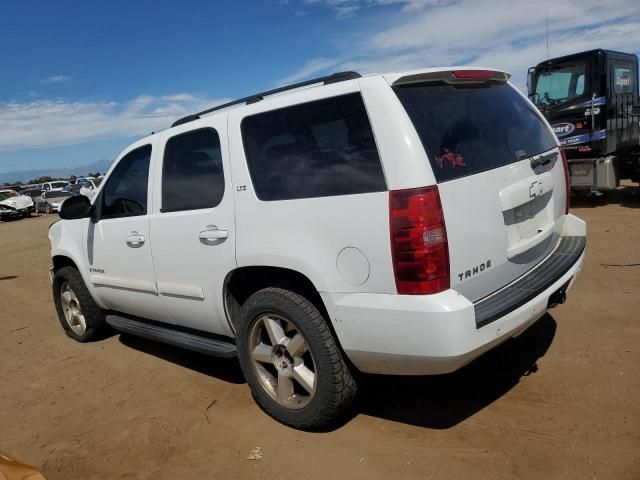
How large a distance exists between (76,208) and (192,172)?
5.08ft

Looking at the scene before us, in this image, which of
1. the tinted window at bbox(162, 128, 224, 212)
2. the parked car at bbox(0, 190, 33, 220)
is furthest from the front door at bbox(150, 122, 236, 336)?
the parked car at bbox(0, 190, 33, 220)

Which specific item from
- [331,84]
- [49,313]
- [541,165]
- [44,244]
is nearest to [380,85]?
[331,84]

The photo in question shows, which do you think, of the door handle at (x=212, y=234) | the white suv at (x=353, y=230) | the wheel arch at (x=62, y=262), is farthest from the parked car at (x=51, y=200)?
the door handle at (x=212, y=234)

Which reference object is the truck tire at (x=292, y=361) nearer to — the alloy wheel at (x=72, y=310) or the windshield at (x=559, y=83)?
the alloy wheel at (x=72, y=310)

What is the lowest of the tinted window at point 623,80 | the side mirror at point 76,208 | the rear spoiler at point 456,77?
the side mirror at point 76,208

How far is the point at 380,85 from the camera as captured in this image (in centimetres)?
271

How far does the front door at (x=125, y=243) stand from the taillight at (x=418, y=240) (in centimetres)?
218

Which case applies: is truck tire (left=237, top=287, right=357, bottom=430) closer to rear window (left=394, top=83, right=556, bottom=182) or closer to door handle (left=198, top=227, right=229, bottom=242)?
door handle (left=198, top=227, right=229, bottom=242)

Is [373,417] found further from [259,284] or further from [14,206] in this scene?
[14,206]

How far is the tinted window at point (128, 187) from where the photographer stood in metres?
4.15

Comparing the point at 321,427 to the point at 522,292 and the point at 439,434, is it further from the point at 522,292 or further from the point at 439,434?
the point at 522,292

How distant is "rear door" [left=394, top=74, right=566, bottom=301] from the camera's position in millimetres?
2658

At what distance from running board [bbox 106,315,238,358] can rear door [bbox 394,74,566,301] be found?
174 cm

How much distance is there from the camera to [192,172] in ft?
12.1
